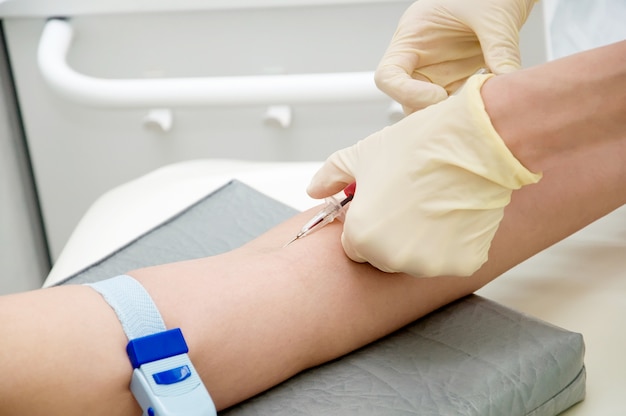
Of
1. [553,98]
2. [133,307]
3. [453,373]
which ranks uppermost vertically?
[553,98]

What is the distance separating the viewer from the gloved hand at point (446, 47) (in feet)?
3.43

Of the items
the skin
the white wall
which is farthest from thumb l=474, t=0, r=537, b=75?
the white wall

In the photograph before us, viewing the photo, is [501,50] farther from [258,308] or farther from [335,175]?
[258,308]

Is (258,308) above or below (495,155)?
below

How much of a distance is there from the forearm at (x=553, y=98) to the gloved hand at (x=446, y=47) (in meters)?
0.21

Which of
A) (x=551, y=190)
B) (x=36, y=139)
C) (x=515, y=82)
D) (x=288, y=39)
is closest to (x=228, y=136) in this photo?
(x=288, y=39)

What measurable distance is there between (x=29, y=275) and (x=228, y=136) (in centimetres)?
65

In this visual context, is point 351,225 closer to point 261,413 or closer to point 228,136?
point 261,413

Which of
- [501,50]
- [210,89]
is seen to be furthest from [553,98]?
[210,89]

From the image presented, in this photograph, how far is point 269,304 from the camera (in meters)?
0.84

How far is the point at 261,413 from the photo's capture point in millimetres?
793

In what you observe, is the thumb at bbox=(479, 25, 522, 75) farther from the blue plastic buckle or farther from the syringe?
the blue plastic buckle

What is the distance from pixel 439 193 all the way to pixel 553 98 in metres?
0.16

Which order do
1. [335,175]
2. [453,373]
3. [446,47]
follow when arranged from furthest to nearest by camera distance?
[446,47] → [335,175] → [453,373]
